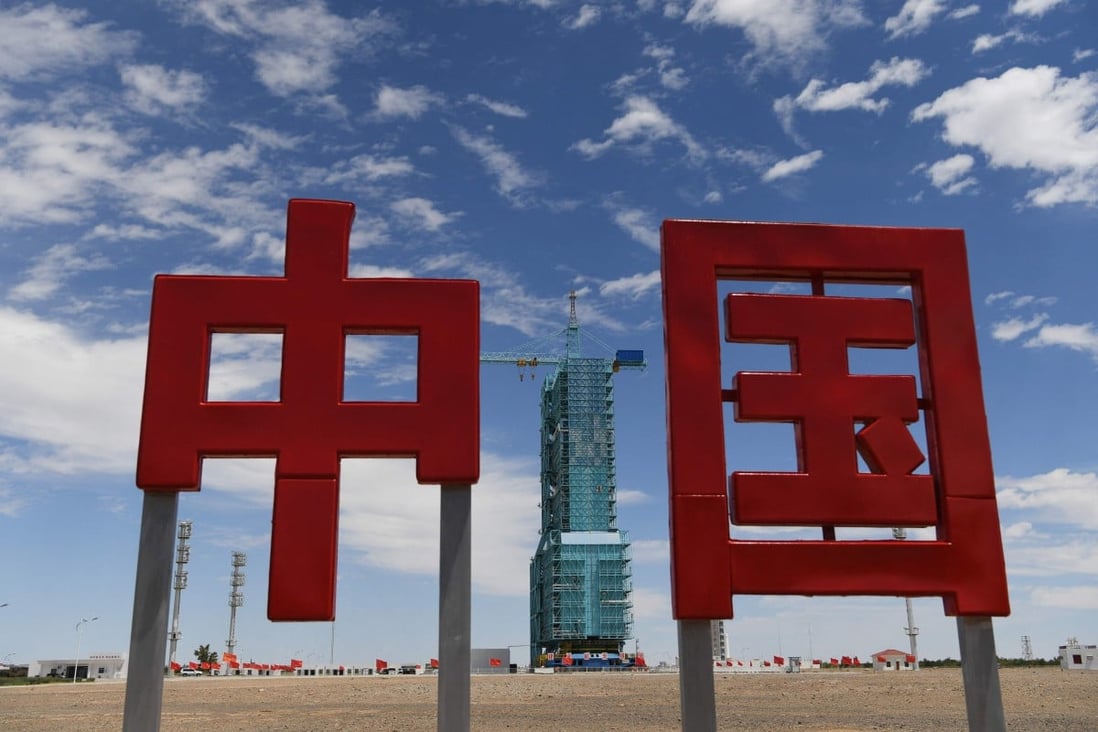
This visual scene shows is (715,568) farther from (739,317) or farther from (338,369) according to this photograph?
Answer: (338,369)

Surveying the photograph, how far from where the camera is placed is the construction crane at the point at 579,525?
99562mm

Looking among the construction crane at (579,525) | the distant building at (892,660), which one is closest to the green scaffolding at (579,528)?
the construction crane at (579,525)

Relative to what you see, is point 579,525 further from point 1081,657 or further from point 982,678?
point 982,678

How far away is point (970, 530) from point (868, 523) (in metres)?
1.26

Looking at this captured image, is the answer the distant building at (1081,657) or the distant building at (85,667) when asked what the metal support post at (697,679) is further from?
the distant building at (85,667)

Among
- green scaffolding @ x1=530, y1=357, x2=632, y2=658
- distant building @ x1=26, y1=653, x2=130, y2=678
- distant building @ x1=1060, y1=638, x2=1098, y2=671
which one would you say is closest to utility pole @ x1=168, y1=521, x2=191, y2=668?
distant building @ x1=26, y1=653, x2=130, y2=678

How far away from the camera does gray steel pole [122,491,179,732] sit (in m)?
10.3

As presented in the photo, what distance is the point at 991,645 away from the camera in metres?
11.1

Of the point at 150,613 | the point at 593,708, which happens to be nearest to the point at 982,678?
the point at 150,613

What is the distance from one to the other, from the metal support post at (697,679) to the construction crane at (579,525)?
296 ft

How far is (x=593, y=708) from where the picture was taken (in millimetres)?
28125

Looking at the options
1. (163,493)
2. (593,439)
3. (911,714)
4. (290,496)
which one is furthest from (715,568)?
(593,439)

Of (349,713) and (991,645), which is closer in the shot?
(991,645)

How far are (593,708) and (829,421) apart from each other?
1956 centimetres
